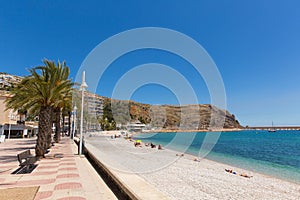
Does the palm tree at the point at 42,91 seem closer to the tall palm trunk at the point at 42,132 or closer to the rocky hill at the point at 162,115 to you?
the tall palm trunk at the point at 42,132

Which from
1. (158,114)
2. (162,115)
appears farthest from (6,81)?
(162,115)

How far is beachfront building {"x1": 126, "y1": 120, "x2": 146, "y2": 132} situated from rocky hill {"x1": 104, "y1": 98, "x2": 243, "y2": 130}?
2737 mm

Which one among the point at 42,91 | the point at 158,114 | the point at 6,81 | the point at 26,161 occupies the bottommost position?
the point at 26,161

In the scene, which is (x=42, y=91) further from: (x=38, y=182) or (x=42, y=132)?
(x=38, y=182)

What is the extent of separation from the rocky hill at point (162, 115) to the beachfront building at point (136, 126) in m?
2.74

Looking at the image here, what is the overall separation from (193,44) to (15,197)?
34.3ft

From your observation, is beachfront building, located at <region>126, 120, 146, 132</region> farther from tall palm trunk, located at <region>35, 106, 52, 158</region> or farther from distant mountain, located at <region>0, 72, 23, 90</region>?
tall palm trunk, located at <region>35, 106, 52, 158</region>

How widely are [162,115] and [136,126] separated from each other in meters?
31.9

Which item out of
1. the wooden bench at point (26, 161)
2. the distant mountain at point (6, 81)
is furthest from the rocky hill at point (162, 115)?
the wooden bench at point (26, 161)

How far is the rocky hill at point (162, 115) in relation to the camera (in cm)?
8000

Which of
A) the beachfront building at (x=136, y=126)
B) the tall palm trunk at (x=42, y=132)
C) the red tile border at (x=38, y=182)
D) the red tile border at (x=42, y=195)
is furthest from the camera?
the beachfront building at (x=136, y=126)

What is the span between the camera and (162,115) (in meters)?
89.7

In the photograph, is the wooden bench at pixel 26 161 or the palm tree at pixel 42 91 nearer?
the wooden bench at pixel 26 161

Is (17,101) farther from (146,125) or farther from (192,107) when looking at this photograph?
(146,125)
